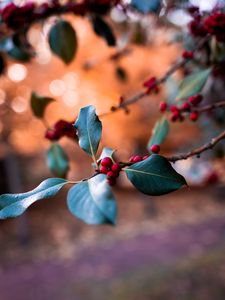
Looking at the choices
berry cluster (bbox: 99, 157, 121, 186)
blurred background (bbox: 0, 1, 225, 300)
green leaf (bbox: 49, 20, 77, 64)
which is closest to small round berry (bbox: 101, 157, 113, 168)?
berry cluster (bbox: 99, 157, 121, 186)

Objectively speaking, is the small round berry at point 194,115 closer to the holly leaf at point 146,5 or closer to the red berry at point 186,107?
the red berry at point 186,107

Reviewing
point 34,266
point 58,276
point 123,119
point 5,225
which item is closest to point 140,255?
point 58,276

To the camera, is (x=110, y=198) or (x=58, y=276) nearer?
(x=110, y=198)

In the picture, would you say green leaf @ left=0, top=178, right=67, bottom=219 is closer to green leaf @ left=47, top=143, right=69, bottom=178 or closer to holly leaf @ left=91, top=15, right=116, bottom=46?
green leaf @ left=47, top=143, right=69, bottom=178

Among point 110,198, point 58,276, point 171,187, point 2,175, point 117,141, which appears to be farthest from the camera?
point 2,175

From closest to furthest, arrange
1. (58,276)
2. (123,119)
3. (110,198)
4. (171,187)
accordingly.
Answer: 1. (110,198)
2. (171,187)
3. (58,276)
4. (123,119)

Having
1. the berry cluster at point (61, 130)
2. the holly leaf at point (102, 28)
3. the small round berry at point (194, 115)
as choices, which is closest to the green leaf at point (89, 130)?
the berry cluster at point (61, 130)

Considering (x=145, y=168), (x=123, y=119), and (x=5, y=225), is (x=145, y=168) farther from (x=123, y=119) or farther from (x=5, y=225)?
(x=5, y=225)
